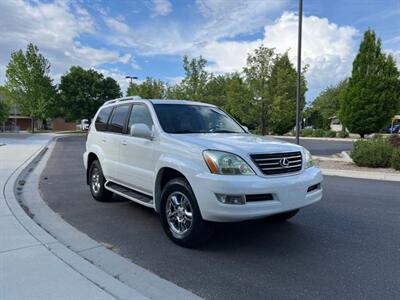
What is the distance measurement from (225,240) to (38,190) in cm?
521

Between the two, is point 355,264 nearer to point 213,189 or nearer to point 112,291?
point 213,189

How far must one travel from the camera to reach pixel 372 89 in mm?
28203

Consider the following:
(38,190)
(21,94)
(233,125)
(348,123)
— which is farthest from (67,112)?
(233,125)

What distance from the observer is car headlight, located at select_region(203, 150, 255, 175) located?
12.1 ft

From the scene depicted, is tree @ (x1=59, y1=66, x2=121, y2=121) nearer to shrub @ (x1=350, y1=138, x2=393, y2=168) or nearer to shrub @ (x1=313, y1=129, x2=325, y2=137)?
shrub @ (x1=313, y1=129, x2=325, y2=137)

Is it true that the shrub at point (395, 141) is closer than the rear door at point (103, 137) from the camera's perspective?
No

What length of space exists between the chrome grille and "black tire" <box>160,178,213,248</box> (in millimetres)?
888

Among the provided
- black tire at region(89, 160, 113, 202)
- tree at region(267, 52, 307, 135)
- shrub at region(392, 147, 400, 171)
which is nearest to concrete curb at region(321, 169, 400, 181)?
shrub at region(392, 147, 400, 171)

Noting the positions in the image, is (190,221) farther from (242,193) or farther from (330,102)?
(330,102)

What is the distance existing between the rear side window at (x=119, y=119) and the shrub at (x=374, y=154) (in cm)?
913

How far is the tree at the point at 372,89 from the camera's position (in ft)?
92.6

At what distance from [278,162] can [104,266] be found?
235 centimetres

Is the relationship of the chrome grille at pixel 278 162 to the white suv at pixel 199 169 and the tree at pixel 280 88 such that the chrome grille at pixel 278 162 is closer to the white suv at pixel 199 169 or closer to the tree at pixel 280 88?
the white suv at pixel 199 169

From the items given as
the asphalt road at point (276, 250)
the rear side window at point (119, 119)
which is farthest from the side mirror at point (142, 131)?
the asphalt road at point (276, 250)
